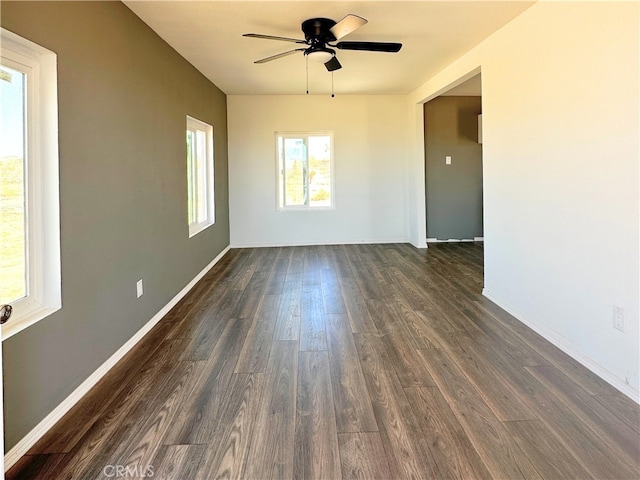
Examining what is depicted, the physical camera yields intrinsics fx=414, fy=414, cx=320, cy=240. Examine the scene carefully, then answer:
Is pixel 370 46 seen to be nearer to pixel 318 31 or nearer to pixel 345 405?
pixel 318 31

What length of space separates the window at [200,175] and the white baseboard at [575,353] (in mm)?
3513

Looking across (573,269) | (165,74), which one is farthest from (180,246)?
(573,269)

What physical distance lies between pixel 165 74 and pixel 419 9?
223cm

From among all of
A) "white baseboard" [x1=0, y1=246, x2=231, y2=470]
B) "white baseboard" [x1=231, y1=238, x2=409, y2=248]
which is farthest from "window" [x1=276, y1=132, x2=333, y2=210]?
"white baseboard" [x1=0, y1=246, x2=231, y2=470]

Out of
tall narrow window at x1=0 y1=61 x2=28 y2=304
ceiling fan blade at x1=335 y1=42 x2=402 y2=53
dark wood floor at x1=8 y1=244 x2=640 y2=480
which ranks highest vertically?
ceiling fan blade at x1=335 y1=42 x2=402 y2=53

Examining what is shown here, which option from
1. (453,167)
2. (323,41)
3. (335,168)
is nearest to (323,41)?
(323,41)

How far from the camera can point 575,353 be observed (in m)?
2.60

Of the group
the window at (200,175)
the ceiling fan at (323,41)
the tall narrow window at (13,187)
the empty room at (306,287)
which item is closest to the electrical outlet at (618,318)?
the empty room at (306,287)

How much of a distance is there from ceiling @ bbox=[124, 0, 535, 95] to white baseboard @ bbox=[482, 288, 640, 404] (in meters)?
2.32

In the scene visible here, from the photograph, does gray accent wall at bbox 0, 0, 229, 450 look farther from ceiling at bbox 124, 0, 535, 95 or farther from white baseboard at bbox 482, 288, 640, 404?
white baseboard at bbox 482, 288, 640, 404

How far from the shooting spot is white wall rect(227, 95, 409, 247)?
6.66 m

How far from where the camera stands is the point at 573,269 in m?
2.62

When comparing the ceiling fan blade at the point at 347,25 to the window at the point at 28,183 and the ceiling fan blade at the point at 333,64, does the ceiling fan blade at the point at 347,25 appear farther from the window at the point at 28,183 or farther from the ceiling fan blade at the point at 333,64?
the window at the point at 28,183

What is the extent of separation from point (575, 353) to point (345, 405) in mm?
1563
